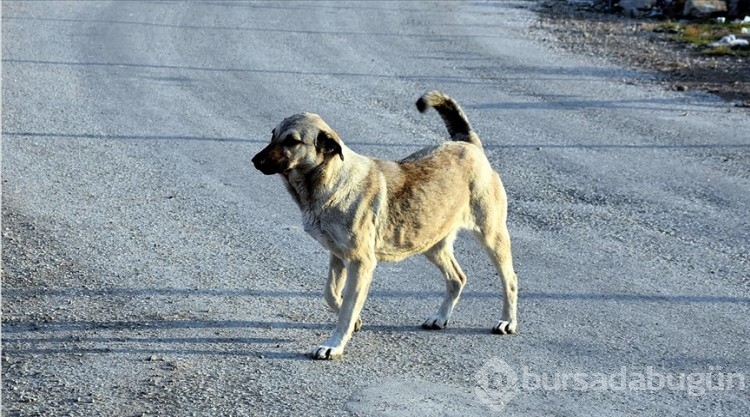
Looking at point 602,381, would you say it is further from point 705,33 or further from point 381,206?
point 705,33

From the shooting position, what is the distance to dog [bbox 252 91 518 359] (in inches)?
251

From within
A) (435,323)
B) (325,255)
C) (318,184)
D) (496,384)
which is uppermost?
(318,184)

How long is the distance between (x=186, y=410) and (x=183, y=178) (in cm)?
496

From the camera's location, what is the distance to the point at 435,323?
704 centimetres

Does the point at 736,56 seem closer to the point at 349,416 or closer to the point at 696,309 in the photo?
the point at 696,309

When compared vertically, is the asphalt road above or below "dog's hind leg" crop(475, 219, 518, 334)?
below

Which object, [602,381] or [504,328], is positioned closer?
[602,381]

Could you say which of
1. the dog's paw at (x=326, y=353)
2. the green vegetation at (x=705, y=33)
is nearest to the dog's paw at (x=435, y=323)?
the dog's paw at (x=326, y=353)

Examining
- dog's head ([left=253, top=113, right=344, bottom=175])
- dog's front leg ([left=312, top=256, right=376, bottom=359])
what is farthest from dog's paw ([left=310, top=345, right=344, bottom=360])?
dog's head ([left=253, top=113, right=344, bottom=175])

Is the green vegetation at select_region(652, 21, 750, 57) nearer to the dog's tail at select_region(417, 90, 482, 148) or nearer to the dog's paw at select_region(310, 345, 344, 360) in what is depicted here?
the dog's tail at select_region(417, 90, 482, 148)

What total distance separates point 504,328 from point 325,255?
74.2 inches

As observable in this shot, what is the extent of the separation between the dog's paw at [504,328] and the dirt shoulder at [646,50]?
7441 millimetres

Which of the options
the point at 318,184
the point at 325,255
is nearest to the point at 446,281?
the point at 318,184

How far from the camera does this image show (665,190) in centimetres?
1031
